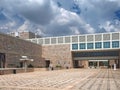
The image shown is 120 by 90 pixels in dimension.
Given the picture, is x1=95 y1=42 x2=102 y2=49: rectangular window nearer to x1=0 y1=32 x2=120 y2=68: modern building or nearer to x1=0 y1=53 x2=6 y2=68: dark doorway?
x1=0 y1=32 x2=120 y2=68: modern building

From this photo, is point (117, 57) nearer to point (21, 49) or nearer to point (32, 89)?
point (21, 49)

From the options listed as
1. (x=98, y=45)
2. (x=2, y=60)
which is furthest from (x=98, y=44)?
(x=2, y=60)

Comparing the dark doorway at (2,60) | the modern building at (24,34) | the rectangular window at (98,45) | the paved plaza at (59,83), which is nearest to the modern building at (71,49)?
the rectangular window at (98,45)

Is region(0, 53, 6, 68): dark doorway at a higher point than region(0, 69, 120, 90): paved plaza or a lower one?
higher

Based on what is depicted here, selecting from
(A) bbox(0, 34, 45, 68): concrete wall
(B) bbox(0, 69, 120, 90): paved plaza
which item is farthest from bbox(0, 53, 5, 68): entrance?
(B) bbox(0, 69, 120, 90): paved plaza

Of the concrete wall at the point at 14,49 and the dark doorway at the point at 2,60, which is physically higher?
the concrete wall at the point at 14,49

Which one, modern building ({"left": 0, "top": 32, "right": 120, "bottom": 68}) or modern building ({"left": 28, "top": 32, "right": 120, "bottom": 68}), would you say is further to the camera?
modern building ({"left": 28, "top": 32, "right": 120, "bottom": 68})

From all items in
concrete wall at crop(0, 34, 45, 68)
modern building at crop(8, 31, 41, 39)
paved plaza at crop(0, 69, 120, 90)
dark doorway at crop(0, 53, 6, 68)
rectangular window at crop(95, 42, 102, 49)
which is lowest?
paved plaza at crop(0, 69, 120, 90)

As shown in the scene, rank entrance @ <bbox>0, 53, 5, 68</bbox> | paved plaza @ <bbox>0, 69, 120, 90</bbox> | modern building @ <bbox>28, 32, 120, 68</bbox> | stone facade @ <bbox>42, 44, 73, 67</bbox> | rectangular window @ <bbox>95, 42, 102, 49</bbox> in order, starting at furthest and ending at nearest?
stone facade @ <bbox>42, 44, 73, 67</bbox>
rectangular window @ <bbox>95, 42, 102, 49</bbox>
modern building @ <bbox>28, 32, 120, 68</bbox>
entrance @ <bbox>0, 53, 5, 68</bbox>
paved plaza @ <bbox>0, 69, 120, 90</bbox>

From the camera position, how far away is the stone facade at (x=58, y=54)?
7425 cm

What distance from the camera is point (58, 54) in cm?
7556

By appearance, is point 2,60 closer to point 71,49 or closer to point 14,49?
point 14,49

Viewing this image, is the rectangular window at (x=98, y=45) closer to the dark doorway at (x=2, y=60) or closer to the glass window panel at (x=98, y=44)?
the glass window panel at (x=98, y=44)

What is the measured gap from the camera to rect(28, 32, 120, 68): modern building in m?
68.3
